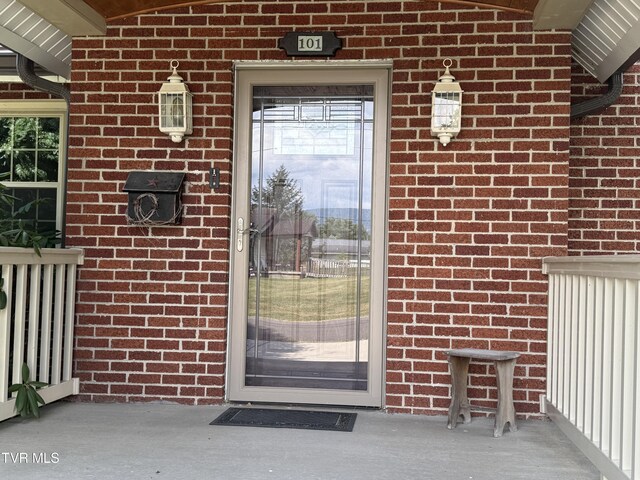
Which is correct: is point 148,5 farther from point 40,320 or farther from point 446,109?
point 40,320

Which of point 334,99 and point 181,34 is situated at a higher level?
point 181,34

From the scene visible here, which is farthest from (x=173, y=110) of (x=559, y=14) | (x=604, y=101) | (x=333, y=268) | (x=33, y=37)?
(x=604, y=101)

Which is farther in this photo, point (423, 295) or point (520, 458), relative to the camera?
point (423, 295)

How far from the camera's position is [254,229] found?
423cm

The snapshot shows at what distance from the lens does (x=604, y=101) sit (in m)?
4.24

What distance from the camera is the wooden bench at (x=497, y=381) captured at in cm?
352

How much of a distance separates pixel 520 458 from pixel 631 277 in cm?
125

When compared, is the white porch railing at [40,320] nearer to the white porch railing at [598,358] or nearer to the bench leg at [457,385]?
the bench leg at [457,385]

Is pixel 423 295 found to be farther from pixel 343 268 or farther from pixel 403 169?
pixel 403 169

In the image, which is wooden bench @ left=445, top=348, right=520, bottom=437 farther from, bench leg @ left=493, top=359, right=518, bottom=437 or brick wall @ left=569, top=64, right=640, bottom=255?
brick wall @ left=569, top=64, right=640, bottom=255

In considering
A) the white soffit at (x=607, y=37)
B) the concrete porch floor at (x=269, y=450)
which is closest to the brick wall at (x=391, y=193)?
the white soffit at (x=607, y=37)

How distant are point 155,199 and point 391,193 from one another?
1.50m

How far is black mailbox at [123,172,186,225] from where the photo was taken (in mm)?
4078

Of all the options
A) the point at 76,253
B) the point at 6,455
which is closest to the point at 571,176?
the point at 76,253
